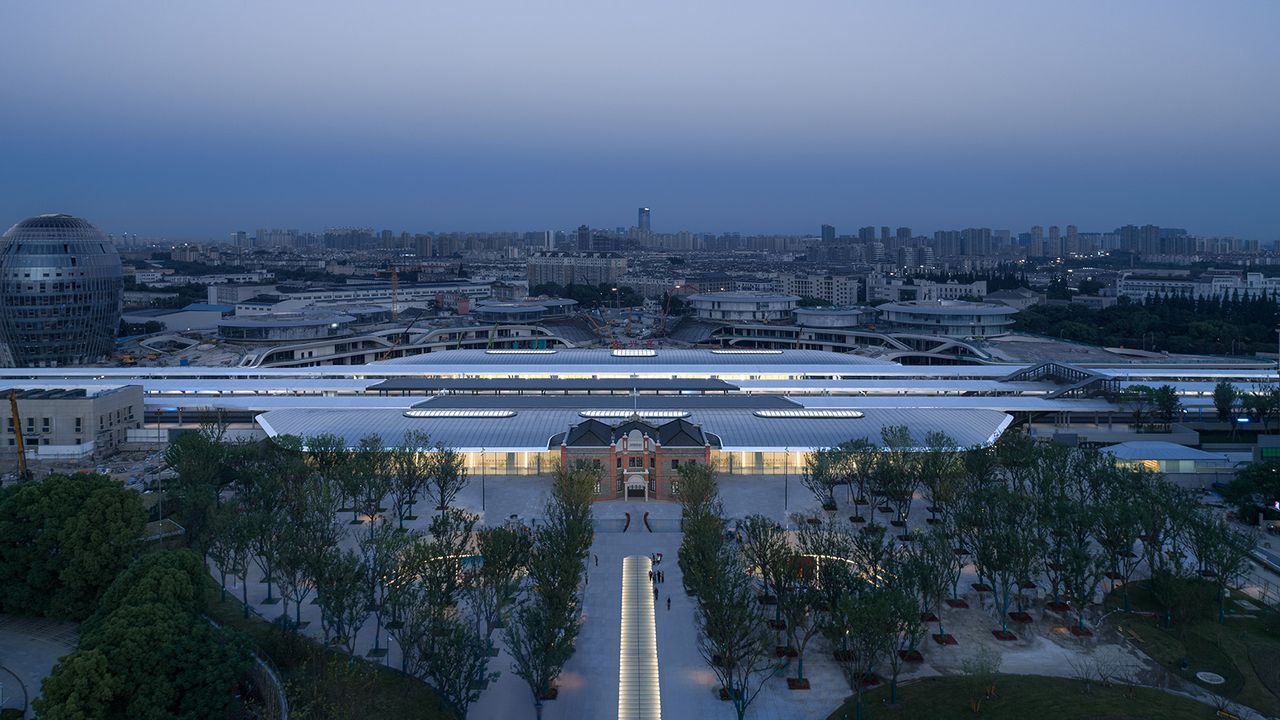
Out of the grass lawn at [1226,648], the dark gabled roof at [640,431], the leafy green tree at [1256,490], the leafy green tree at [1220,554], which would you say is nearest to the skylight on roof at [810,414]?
the dark gabled roof at [640,431]

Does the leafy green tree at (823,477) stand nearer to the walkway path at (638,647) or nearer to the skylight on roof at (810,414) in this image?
the skylight on roof at (810,414)

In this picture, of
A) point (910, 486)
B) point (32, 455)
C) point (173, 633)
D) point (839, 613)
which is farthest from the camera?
point (32, 455)

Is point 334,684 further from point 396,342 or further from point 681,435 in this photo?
point 396,342

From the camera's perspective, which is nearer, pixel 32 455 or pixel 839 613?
pixel 839 613

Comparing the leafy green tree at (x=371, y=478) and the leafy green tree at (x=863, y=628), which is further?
the leafy green tree at (x=371, y=478)

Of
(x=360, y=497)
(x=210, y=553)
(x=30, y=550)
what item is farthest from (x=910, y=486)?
(x=30, y=550)

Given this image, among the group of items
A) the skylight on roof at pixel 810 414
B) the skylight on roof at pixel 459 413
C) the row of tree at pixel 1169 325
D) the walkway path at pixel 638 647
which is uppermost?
the row of tree at pixel 1169 325

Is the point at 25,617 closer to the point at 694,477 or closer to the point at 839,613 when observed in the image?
the point at 694,477

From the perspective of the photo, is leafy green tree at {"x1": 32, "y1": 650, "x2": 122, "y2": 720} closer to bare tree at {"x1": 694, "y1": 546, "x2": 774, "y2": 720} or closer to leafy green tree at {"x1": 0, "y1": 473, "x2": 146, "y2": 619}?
leafy green tree at {"x1": 0, "y1": 473, "x2": 146, "y2": 619}
